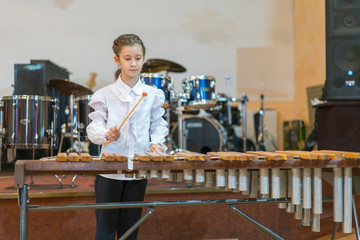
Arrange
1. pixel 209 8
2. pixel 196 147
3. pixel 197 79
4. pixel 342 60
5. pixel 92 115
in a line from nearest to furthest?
pixel 92 115, pixel 342 60, pixel 197 79, pixel 196 147, pixel 209 8

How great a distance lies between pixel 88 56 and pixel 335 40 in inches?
205

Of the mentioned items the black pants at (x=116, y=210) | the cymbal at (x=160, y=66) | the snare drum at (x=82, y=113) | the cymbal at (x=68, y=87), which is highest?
the cymbal at (x=160, y=66)

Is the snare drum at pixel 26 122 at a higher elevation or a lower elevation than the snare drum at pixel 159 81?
lower

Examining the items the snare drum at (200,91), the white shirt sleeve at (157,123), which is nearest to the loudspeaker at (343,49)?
the snare drum at (200,91)

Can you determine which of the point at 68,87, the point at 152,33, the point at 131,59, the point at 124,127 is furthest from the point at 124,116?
the point at 152,33

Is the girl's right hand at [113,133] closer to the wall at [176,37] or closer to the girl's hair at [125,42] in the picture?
the girl's hair at [125,42]

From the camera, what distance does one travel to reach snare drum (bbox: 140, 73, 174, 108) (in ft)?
15.0

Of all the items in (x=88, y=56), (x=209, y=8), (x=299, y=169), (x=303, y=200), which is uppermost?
(x=209, y=8)

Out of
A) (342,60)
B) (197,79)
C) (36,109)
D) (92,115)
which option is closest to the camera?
(92,115)

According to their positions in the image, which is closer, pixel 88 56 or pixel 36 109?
pixel 36 109

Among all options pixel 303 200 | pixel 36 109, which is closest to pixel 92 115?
pixel 303 200

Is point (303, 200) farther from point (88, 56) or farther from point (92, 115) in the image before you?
point (88, 56)

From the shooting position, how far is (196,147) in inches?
254

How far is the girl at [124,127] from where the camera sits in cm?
217
